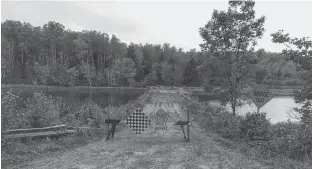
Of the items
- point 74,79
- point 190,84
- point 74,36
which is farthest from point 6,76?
point 190,84

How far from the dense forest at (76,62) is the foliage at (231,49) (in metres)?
49.9

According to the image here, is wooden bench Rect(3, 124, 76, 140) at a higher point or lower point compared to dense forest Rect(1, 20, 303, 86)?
lower

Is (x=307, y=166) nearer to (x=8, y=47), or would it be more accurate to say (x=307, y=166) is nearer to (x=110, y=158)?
(x=110, y=158)

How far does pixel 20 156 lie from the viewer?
668 cm

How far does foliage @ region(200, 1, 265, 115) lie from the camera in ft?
35.0

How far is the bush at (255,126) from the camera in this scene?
871cm

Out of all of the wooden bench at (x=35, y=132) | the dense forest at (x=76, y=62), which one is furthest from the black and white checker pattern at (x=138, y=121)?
the dense forest at (x=76, y=62)

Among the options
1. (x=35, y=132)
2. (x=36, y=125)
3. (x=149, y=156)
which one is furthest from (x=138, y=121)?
(x=36, y=125)

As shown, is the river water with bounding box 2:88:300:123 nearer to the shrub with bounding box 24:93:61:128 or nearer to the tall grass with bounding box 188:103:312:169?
the tall grass with bounding box 188:103:312:169

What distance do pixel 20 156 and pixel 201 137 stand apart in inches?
254

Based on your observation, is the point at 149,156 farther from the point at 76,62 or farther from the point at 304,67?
the point at 76,62

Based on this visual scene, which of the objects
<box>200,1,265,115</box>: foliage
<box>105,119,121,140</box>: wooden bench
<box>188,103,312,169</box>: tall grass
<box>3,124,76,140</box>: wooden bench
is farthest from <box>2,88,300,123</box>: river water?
<box>3,124,76,140</box>: wooden bench

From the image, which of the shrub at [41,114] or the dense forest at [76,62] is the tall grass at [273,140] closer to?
the shrub at [41,114]

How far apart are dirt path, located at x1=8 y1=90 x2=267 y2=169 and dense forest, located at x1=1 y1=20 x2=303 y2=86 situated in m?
52.1
